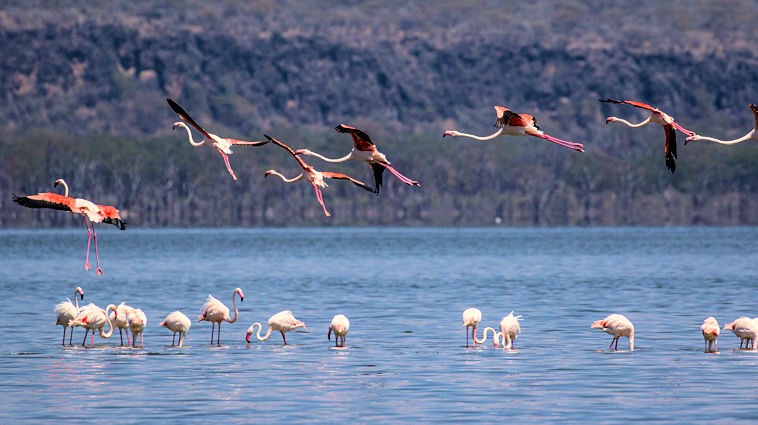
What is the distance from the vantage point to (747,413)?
67.7 ft

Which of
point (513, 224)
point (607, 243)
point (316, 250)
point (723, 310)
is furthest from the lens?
point (513, 224)

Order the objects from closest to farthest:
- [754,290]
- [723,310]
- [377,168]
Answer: [377,168], [723,310], [754,290]

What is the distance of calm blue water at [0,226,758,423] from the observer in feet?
70.2

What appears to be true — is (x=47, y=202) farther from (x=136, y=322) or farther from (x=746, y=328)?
(x=746, y=328)

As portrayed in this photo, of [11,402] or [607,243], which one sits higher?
[607,243]

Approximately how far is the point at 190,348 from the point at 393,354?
4.25 m

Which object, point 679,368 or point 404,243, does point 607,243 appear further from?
point 679,368

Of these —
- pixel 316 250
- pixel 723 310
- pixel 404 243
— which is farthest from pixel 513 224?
pixel 723 310

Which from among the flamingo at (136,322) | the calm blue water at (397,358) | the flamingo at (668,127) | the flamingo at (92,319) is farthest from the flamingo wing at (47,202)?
the flamingo at (668,127)

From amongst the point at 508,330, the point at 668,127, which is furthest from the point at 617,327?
the point at 668,127

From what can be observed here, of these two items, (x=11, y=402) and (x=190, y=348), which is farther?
(x=190, y=348)

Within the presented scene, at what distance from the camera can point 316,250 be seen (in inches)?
4117

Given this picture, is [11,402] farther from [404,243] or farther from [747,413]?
[404,243]

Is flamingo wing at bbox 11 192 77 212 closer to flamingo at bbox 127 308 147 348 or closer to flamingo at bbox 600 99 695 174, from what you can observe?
flamingo at bbox 127 308 147 348
